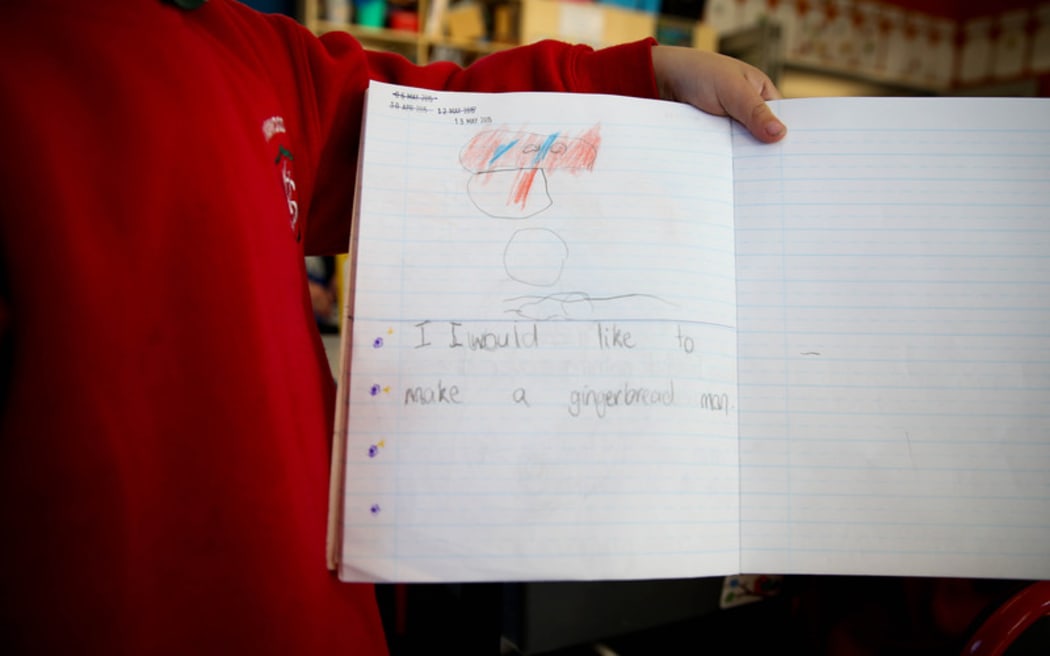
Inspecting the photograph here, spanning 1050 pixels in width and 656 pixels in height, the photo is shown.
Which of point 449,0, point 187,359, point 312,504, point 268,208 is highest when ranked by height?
point 449,0

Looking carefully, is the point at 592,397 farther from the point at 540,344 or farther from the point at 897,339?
the point at 897,339

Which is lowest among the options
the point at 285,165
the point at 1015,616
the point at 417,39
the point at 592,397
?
the point at 1015,616

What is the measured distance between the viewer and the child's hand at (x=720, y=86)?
579 millimetres

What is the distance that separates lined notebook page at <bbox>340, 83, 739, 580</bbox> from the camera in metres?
0.50

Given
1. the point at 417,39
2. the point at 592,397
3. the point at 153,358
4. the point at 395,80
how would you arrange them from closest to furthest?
1. the point at 153,358
2. the point at 592,397
3. the point at 395,80
4. the point at 417,39

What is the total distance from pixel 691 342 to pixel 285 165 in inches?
14.5

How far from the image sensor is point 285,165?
53 centimetres

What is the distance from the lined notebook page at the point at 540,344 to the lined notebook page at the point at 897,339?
4cm

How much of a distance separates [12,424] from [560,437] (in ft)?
1.17

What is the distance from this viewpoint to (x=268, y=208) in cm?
48

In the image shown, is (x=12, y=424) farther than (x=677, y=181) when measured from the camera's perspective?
No

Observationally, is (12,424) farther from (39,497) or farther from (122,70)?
(122,70)

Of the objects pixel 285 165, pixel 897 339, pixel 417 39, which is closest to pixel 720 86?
pixel 897 339

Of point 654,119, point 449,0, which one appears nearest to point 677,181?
point 654,119
